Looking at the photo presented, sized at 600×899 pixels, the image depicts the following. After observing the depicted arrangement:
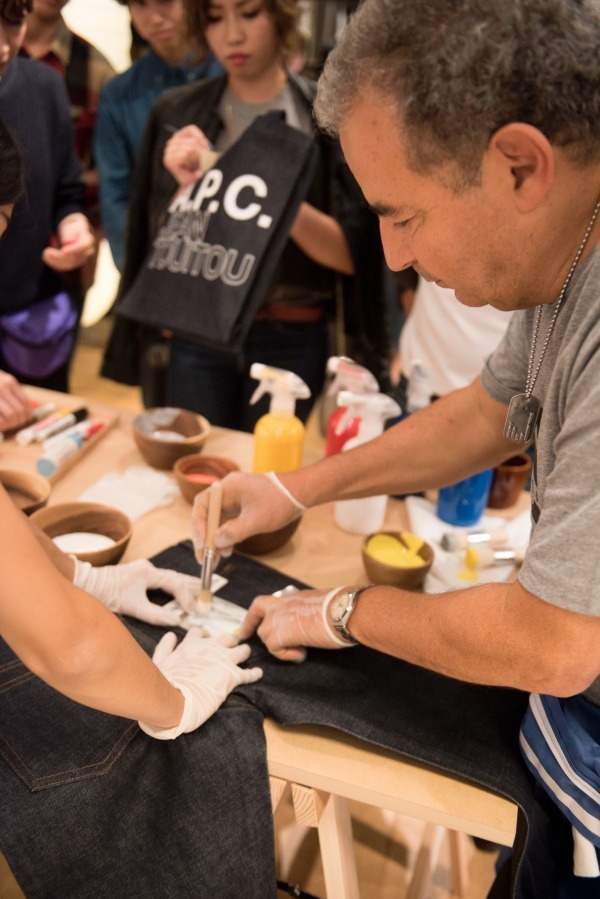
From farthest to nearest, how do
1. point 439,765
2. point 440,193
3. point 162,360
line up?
point 162,360, point 439,765, point 440,193

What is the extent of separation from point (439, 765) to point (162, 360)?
68.0 inches

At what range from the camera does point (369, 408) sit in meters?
1.54

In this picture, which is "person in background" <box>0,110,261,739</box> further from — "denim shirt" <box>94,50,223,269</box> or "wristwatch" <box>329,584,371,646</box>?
"denim shirt" <box>94,50,223,269</box>

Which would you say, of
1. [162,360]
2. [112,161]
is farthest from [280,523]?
[112,161]

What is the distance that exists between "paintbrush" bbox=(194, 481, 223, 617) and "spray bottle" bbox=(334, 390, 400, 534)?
0.32m

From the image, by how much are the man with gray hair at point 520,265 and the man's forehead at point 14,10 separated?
1.06m

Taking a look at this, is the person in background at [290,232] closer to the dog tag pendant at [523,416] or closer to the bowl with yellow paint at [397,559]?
the bowl with yellow paint at [397,559]

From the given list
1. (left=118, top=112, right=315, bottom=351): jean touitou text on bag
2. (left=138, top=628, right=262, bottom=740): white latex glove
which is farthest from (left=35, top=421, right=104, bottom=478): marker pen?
(left=138, top=628, right=262, bottom=740): white latex glove

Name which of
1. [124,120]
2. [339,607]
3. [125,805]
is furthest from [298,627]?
[124,120]

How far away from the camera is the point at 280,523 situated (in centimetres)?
138

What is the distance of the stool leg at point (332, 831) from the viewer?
1050 millimetres

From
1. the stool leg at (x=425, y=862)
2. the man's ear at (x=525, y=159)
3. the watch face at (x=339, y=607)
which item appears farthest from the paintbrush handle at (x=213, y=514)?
the stool leg at (x=425, y=862)

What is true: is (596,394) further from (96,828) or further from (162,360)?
(162,360)

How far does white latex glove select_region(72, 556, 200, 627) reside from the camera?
1.20 meters
